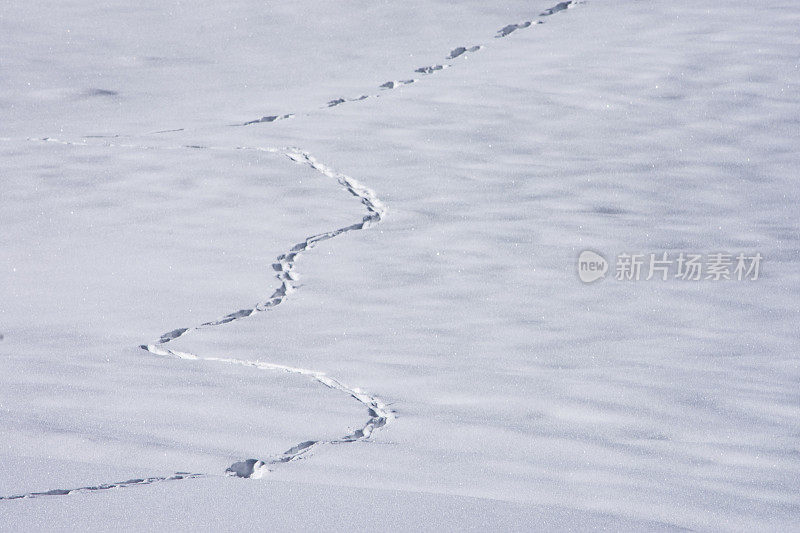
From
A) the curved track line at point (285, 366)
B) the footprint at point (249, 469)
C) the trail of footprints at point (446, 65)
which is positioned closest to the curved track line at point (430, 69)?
the trail of footprints at point (446, 65)

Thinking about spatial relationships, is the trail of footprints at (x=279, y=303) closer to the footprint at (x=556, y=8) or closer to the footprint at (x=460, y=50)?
the footprint at (x=460, y=50)

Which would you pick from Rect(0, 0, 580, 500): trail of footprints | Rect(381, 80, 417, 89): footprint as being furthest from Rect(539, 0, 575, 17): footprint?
Rect(381, 80, 417, 89): footprint

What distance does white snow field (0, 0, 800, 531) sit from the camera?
1167 mm

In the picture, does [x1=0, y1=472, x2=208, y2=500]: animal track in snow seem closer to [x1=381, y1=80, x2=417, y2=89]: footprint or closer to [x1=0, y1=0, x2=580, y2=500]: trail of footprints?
[x1=0, y1=0, x2=580, y2=500]: trail of footprints

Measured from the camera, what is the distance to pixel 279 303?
5.90 feet

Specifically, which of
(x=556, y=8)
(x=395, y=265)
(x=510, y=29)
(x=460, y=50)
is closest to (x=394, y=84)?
(x=460, y=50)

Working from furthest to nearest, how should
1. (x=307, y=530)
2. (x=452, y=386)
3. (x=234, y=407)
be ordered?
(x=452, y=386) < (x=234, y=407) < (x=307, y=530)

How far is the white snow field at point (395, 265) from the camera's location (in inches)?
45.9

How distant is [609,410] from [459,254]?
685 millimetres

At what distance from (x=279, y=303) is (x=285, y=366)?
0.91ft

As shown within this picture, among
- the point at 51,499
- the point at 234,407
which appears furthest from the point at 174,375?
the point at 51,499

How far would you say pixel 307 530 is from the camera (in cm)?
102

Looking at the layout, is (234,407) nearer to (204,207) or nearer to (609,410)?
(609,410)

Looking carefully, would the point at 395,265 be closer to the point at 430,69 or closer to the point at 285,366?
the point at 285,366
